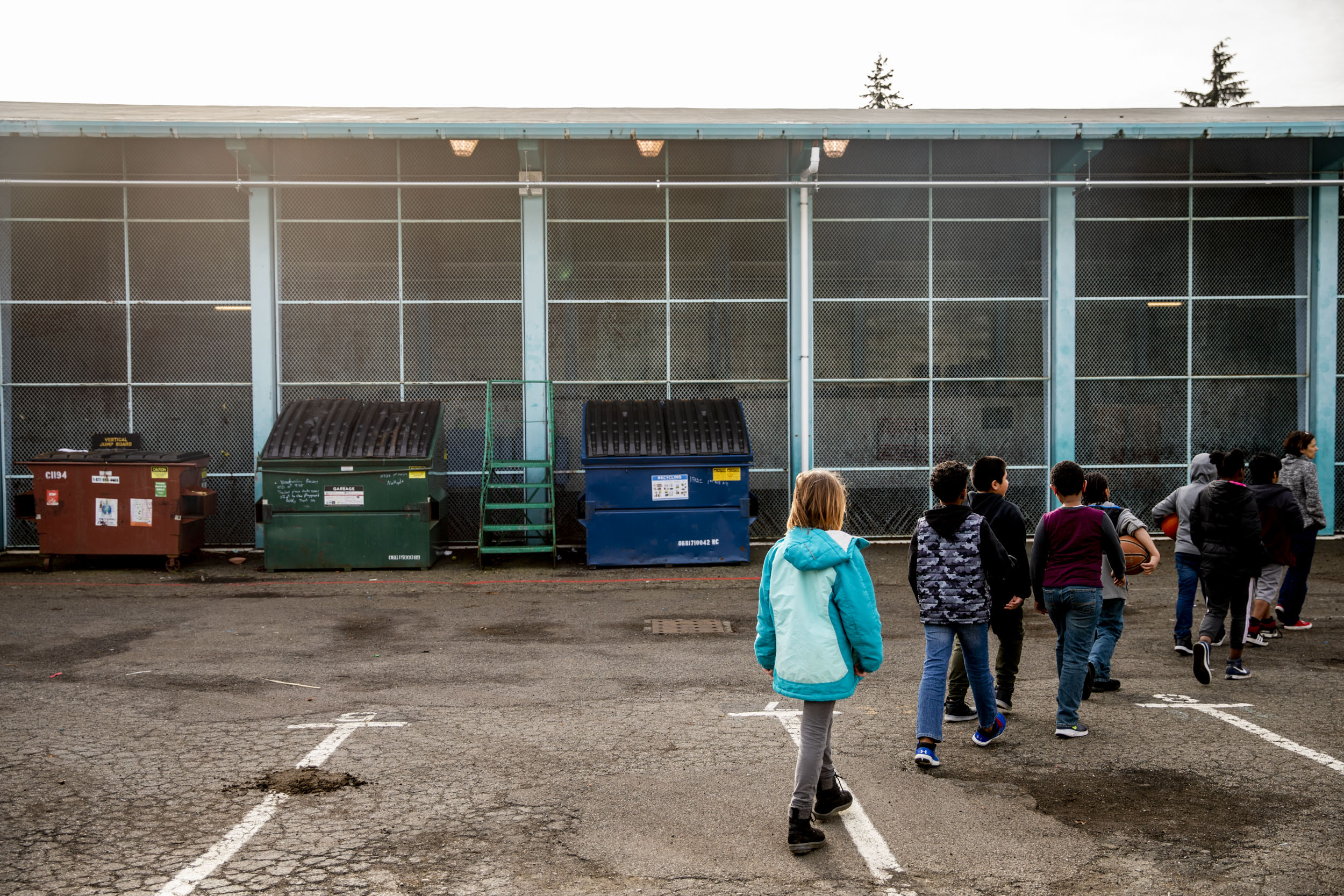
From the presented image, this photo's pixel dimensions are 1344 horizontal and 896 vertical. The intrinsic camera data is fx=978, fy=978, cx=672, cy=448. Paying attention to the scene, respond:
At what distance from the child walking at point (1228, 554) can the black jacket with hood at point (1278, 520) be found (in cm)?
66

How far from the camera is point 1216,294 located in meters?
13.6

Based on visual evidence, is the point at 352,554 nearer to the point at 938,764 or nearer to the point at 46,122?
the point at 46,122

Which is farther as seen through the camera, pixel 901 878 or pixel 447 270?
pixel 447 270

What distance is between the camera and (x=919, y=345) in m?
13.4

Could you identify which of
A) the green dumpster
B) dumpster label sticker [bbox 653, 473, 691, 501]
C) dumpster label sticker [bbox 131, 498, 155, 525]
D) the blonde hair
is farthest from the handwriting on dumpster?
the blonde hair

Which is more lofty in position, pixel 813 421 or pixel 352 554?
pixel 813 421

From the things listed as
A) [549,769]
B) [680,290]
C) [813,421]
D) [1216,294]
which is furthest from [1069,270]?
[549,769]

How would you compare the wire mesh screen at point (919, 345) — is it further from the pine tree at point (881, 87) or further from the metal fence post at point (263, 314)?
the pine tree at point (881, 87)

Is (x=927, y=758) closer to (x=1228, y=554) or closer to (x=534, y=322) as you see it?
(x=1228, y=554)

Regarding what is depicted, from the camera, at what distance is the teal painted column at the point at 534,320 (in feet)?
41.4

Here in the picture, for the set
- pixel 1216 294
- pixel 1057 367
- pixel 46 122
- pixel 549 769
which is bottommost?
pixel 549 769

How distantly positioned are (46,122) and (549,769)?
10690 mm

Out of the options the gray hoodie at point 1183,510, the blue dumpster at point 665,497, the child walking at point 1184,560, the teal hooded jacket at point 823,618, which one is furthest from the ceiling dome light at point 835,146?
the teal hooded jacket at point 823,618

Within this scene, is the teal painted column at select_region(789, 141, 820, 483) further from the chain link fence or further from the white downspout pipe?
the chain link fence
